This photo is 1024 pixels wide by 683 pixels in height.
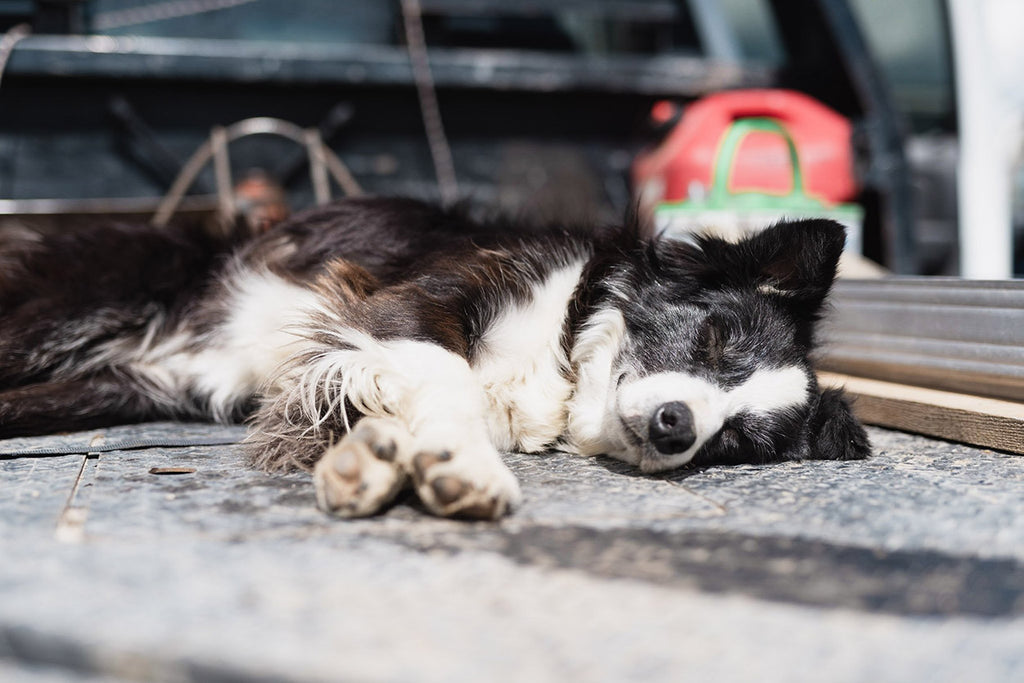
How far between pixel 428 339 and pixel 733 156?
9.59 ft

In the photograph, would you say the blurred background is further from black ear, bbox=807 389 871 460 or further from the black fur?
black ear, bbox=807 389 871 460

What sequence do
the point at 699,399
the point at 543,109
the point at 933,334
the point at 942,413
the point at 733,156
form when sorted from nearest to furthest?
the point at 699,399 → the point at 942,413 → the point at 933,334 → the point at 733,156 → the point at 543,109

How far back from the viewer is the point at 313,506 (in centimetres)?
177

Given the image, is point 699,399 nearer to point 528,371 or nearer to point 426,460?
point 528,371

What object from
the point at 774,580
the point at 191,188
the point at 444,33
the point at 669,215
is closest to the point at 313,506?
the point at 774,580

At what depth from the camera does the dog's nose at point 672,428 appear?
2.19 m

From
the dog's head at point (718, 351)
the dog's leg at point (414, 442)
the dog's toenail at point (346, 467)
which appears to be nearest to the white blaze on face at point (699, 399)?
the dog's head at point (718, 351)

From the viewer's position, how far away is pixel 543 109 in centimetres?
532

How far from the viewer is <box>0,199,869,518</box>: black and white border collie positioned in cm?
222

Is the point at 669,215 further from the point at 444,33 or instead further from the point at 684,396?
the point at 684,396

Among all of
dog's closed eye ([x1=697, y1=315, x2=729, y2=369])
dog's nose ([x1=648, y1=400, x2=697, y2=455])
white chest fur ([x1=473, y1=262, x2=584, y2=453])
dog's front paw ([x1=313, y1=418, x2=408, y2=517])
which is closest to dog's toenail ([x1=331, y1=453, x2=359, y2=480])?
dog's front paw ([x1=313, y1=418, x2=408, y2=517])

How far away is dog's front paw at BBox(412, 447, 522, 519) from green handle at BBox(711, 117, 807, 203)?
9.68 ft

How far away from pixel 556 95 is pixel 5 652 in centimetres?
468

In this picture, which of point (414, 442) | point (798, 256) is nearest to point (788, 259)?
point (798, 256)
